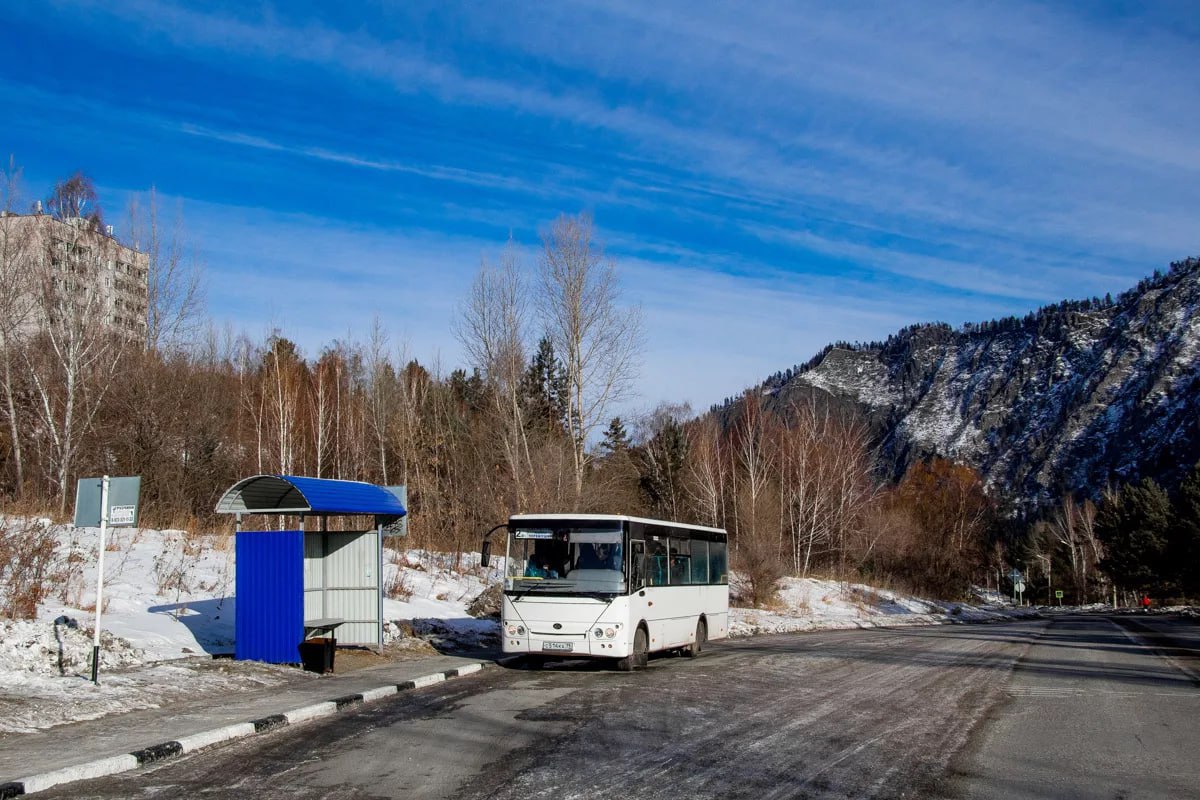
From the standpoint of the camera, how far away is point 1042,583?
392 ft

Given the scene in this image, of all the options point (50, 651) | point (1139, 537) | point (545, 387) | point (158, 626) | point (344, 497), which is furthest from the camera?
point (1139, 537)

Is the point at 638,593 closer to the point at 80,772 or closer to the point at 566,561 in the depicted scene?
the point at 566,561

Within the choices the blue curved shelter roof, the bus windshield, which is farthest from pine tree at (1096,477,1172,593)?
the blue curved shelter roof

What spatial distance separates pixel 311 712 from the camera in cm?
1192

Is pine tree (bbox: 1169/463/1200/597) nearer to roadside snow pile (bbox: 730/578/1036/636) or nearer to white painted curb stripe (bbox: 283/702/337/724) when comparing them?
roadside snow pile (bbox: 730/578/1036/636)

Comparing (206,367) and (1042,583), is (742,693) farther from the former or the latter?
(1042,583)

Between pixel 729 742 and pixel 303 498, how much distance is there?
919 centimetres

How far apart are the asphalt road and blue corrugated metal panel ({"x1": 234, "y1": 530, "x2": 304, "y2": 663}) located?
2856 mm

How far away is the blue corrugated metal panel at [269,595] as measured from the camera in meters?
15.7

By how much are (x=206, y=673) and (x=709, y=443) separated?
173 feet

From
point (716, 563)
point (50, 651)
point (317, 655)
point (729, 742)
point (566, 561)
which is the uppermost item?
point (566, 561)

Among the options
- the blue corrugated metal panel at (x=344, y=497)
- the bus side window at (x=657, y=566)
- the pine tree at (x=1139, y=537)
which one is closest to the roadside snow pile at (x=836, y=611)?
the bus side window at (x=657, y=566)

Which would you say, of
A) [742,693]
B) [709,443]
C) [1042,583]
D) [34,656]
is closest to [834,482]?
[709,443]

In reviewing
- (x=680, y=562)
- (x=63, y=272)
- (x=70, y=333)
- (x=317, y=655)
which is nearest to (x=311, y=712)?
(x=317, y=655)
